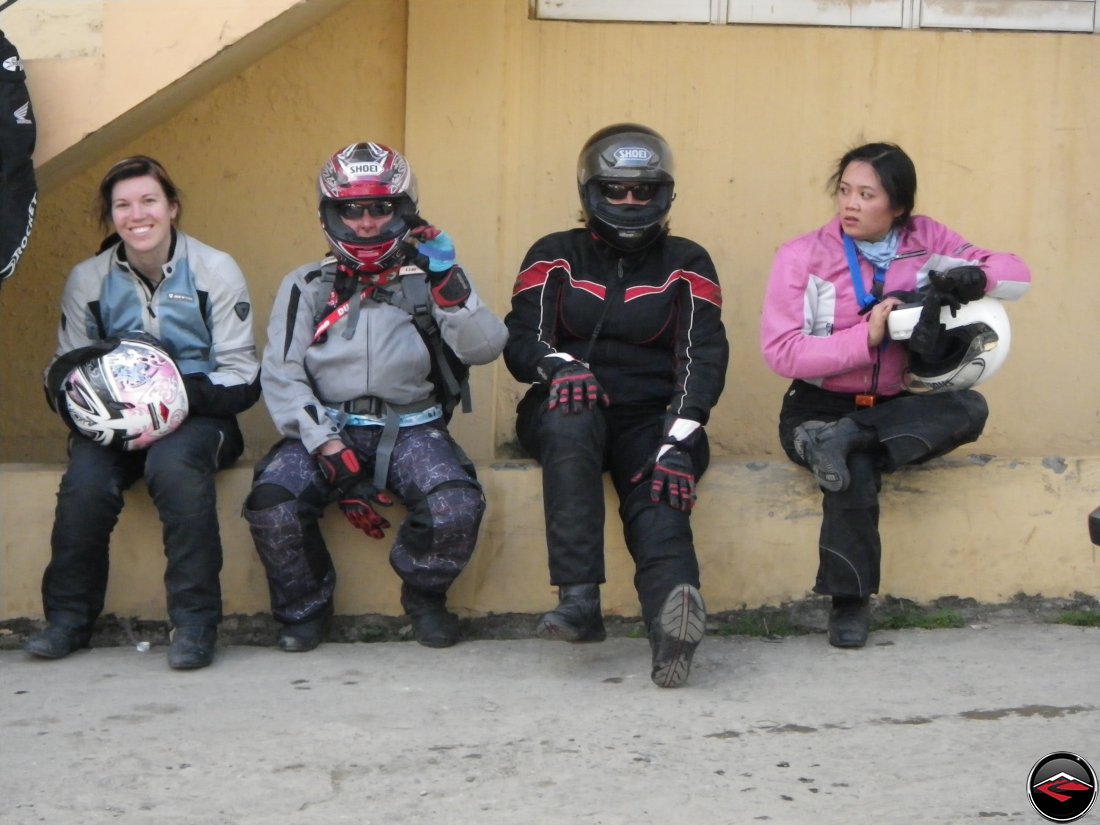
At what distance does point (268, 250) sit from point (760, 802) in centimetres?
355

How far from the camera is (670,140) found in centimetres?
637

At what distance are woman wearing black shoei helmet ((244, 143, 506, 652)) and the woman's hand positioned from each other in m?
1.21

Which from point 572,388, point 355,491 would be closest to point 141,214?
point 355,491

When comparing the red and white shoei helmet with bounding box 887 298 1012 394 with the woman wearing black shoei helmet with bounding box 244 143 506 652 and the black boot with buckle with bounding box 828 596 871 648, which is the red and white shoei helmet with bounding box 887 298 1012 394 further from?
the woman wearing black shoei helmet with bounding box 244 143 506 652

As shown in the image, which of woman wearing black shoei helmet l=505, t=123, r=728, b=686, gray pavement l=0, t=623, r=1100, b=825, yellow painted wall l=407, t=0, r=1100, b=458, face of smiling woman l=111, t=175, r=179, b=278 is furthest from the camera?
yellow painted wall l=407, t=0, r=1100, b=458

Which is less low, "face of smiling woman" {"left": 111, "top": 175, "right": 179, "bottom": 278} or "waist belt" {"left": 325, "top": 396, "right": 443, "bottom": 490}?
"face of smiling woman" {"left": 111, "top": 175, "right": 179, "bottom": 278}

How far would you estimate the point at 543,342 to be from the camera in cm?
532

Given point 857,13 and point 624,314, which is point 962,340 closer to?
point 624,314

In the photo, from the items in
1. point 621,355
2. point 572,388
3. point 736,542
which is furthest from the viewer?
point 736,542

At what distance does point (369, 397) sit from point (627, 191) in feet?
3.65

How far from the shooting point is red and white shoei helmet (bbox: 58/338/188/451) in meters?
5.07

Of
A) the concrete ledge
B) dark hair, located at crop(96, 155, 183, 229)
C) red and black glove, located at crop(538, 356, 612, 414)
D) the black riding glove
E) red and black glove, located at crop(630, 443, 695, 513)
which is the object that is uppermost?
dark hair, located at crop(96, 155, 183, 229)

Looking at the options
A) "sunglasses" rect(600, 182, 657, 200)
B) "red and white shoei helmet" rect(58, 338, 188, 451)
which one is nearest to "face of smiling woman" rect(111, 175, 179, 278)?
"red and white shoei helmet" rect(58, 338, 188, 451)

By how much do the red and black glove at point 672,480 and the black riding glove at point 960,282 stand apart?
0.99 metres
